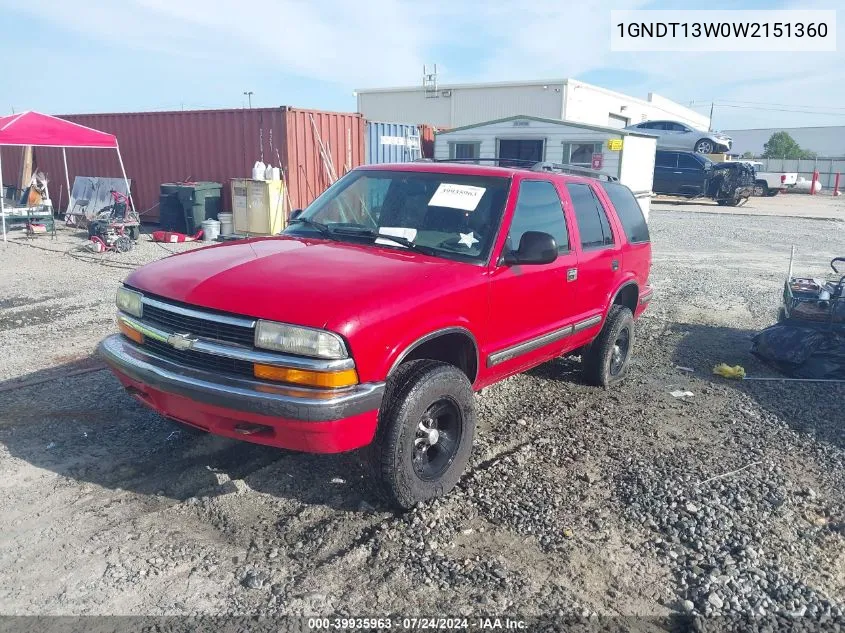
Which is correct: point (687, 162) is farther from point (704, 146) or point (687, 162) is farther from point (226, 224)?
point (226, 224)

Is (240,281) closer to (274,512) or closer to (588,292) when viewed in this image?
(274,512)

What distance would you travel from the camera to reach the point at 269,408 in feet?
10.2

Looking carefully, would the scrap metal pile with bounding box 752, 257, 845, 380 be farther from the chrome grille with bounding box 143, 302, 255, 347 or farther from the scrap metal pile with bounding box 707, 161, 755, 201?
the scrap metal pile with bounding box 707, 161, 755, 201

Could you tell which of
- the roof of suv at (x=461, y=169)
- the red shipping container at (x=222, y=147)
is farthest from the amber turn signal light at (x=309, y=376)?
the red shipping container at (x=222, y=147)

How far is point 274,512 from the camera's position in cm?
358

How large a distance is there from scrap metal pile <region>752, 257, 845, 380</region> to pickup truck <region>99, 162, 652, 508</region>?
Answer: 2.44 m

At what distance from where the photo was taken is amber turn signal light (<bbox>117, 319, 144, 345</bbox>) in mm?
3686

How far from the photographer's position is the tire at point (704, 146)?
25.4 m

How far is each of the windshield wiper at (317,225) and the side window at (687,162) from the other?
23464 millimetres

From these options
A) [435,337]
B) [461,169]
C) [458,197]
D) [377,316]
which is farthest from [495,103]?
[377,316]

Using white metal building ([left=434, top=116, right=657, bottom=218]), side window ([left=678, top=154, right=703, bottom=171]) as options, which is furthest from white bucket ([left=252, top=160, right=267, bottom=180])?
side window ([left=678, top=154, right=703, bottom=171])

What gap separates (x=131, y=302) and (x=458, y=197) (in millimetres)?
2057

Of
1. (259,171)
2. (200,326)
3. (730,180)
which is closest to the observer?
(200,326)

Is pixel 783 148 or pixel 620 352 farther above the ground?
pixel 783 148
